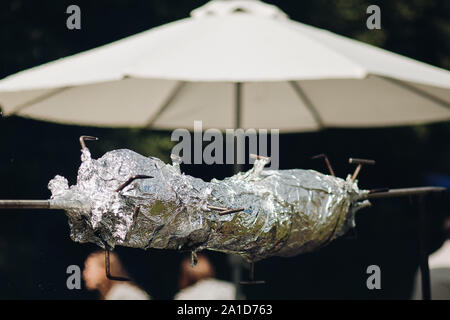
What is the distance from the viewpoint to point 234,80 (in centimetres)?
211

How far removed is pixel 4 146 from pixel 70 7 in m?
1.05

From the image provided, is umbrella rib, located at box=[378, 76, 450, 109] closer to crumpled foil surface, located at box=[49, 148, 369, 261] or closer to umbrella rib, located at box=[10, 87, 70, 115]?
crumpled foil surface, located at box=[49, 148, 369, 261]

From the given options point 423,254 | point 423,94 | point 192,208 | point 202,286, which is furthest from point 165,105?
point 192,208

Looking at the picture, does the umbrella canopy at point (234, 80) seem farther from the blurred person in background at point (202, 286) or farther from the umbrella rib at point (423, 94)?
the blurred person in background at point (202, 286)

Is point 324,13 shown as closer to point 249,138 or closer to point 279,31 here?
point 249,138

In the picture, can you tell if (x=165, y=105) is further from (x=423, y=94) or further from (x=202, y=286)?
(x=423, y=94)

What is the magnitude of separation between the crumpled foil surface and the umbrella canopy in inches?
19.6

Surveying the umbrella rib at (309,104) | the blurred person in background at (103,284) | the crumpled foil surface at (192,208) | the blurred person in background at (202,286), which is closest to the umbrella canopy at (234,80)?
the umbrella rib at (309,104)

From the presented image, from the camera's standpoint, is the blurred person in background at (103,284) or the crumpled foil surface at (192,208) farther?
the blurred person in background at (103,284)

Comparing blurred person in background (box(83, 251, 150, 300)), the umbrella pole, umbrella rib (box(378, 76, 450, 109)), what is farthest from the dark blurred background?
umbrella rib (box(378, 76, 450, 109))

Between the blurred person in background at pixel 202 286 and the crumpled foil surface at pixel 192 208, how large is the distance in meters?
1.28

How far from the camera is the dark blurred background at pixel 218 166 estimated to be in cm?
374

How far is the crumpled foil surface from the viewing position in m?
1.48
